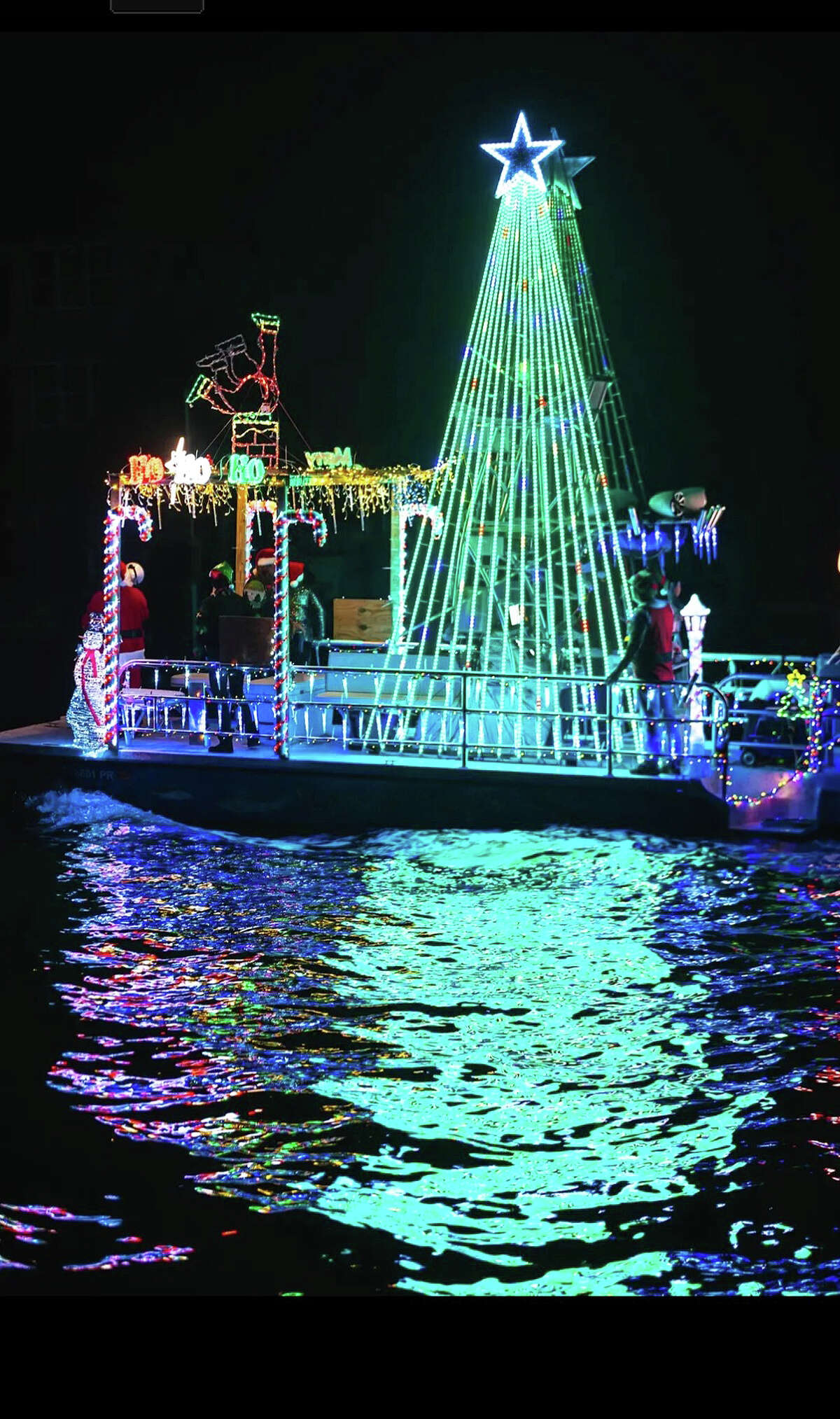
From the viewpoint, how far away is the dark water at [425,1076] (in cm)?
551

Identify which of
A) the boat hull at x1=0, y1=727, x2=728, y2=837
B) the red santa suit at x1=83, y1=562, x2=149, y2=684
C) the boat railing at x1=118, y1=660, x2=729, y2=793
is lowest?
the boat hull at x1=0, y1=727, x2=728, y2=837

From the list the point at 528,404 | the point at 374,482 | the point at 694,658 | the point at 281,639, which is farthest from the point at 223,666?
the point at 694,658

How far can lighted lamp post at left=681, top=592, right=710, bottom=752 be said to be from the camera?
1406cm

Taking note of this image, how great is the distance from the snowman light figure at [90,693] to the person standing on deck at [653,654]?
Result: 5525mm

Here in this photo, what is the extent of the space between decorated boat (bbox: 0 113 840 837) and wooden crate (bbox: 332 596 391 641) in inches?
73.5

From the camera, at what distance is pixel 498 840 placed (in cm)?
1300

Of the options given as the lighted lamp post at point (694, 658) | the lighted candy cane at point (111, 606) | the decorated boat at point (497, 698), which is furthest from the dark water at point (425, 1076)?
the lighted candy cane at point (111, 606)

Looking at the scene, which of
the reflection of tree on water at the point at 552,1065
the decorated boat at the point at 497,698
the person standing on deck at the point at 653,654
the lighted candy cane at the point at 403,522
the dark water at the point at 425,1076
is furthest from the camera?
the lighted candy cane at the point at 403,522

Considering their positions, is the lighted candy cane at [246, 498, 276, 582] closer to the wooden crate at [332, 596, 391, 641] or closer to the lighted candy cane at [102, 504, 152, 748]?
the wooden crate at [332, 596, 391, 641]

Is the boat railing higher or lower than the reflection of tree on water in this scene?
higher

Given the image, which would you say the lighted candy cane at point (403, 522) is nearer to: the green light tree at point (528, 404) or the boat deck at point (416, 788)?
the green light tree at point (528, 404)

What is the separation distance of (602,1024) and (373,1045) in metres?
1.31

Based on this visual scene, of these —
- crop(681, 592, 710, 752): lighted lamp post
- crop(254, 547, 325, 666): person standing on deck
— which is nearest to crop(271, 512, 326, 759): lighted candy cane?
crop(254, 547, 325, 666): person standing on deck

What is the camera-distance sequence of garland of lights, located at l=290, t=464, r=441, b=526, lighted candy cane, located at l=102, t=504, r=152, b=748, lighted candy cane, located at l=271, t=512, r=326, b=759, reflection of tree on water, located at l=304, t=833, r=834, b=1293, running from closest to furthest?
1. reflection of tree on water, located at l=304, t=833, r=834, b=1293
2. lighted candy cane, located at l=271, t=512, r=326, b=759
3. lighted candy cane, located at l=102, t=504, r=152, b=748
4. garland of lights, located at l=290, t=464, r=441, b=526
